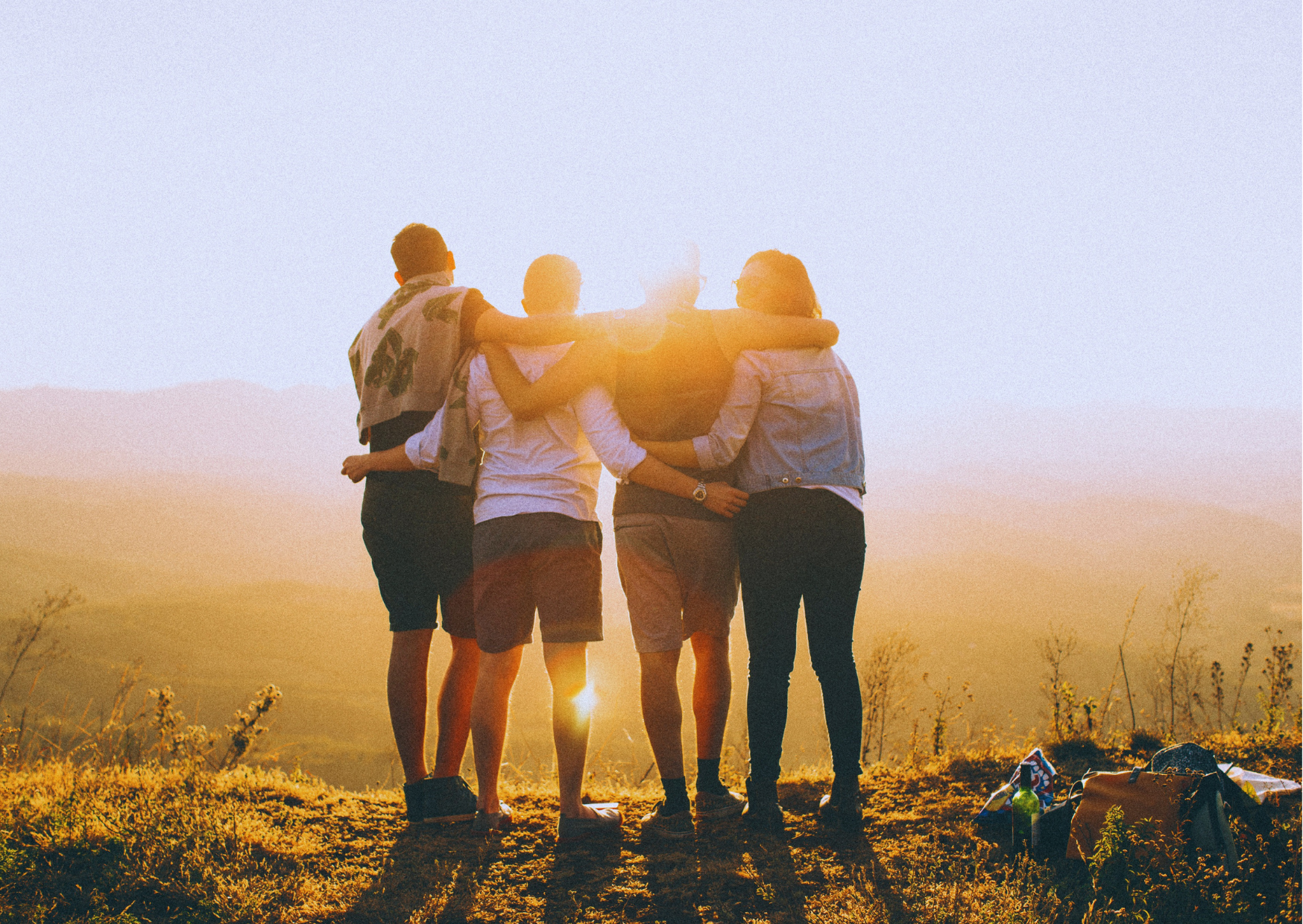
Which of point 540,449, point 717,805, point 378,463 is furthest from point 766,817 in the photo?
point 378,463

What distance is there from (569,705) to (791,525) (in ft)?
3.64

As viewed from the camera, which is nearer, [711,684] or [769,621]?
[769,621]

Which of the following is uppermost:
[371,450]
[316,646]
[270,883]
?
[371,450]

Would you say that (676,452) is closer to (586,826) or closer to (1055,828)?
(586,826)

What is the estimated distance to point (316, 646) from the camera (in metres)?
28.7

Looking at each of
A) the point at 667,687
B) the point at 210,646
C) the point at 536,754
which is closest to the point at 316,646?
the point at 210,646

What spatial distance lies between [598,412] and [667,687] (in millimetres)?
1133

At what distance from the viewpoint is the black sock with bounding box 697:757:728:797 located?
3543 mm

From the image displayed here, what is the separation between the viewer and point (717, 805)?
11.5ft

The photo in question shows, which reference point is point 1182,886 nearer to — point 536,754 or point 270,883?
point 270,883

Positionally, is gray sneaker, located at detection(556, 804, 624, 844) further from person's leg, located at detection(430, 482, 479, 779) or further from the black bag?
the black bag

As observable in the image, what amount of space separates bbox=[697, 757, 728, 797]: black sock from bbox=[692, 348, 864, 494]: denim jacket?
1.21 m

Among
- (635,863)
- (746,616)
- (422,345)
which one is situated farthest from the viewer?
(422,345)

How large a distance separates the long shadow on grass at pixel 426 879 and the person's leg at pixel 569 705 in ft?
1.33
